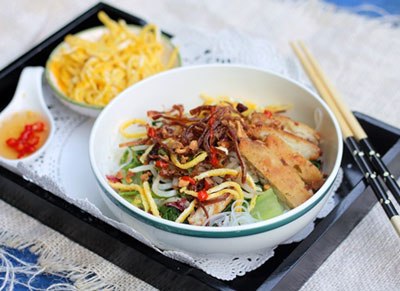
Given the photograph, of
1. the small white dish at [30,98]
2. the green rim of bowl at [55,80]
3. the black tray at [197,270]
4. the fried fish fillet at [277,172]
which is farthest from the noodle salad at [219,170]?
the small white dish at [30,98]

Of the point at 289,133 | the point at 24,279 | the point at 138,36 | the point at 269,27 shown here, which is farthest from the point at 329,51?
the point at 24,279

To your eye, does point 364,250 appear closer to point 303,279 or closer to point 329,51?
point 303,279

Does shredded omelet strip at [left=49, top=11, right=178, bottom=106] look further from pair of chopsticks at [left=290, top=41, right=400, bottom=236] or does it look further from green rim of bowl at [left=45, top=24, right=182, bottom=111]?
pair of chopsticks at [left=290, top=41, right=400, bottom=236]

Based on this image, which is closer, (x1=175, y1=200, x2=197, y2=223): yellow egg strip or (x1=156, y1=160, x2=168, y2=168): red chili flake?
(x1=175, y1=200, x2=197, y2=223): yellow egg strip

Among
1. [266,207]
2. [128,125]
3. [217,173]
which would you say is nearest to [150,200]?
[217,173]

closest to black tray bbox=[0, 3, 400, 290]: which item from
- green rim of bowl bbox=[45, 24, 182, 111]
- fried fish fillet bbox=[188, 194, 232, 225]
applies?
fried fish fillet bbox=[188, 194, 232, 225]
